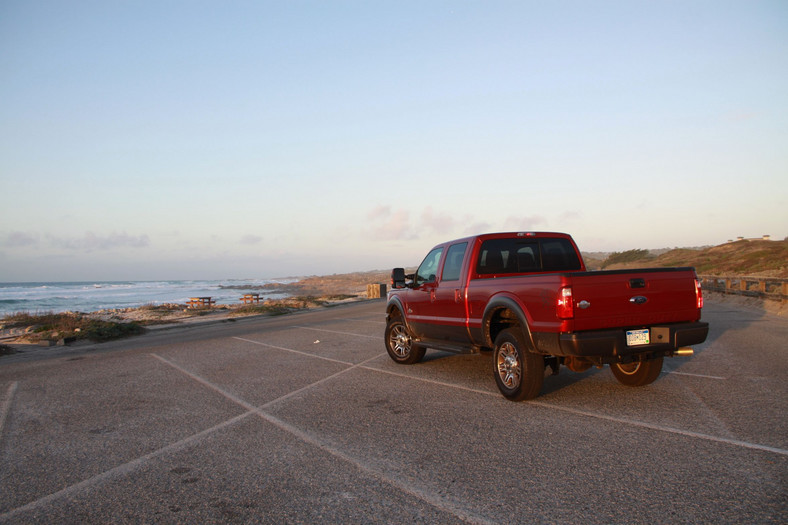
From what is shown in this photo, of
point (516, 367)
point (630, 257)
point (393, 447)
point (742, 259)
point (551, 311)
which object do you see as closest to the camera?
point (393, 447)

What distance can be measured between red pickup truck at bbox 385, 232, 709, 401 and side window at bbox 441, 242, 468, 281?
17 millimetres

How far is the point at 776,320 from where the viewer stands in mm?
15453

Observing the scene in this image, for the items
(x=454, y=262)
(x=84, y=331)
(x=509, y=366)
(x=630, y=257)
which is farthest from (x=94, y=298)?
(x=509, y=366)

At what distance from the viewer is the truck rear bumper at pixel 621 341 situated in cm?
570

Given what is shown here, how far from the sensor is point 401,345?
→ 9.78m

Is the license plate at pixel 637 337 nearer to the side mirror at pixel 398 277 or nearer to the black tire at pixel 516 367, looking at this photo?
the black tire at pixel 516 367

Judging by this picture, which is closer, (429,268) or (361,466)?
(361,466)

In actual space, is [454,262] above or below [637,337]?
above

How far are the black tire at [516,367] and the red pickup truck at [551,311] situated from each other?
0.04 feet

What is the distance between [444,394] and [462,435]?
1864 mm

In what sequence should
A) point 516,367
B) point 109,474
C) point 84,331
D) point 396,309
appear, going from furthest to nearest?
point 84,331
point 396,309
point 516,367
point 109,474

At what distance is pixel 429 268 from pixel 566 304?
373cm

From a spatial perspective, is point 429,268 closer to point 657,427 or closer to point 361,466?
point 657,427

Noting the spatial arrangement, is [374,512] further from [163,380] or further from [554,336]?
[163,380]
